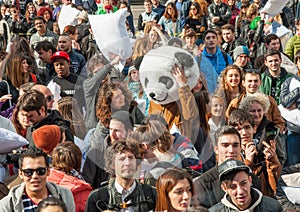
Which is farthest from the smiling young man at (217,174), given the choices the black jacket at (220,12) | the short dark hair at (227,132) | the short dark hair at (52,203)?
the black jacket at (220,12)

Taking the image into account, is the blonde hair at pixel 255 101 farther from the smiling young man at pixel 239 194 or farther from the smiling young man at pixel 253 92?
the smiling young man at pixel 239 194

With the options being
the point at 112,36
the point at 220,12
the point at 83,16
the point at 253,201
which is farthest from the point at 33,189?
the point at 220,12

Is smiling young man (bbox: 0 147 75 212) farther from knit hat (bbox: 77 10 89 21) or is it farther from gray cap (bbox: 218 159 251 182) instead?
knit hat (bbox: 77 10 89 21)

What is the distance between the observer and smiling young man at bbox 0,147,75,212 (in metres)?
6.55

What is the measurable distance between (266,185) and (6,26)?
33.2 ft

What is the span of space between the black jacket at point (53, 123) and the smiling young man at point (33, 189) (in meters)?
1.30

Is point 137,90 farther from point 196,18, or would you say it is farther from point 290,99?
point 196,18

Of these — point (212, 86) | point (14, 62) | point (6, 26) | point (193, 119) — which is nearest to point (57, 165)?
point (193, 119)

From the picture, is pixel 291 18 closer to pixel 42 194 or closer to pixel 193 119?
pixel 193 119

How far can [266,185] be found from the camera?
7984mm

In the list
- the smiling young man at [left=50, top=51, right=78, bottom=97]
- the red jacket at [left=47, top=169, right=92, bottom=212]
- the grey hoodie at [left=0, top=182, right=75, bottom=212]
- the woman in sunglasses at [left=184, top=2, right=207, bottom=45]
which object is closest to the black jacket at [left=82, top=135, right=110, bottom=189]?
the red jacket at [left=47, top=169, right=92, bottom=212]

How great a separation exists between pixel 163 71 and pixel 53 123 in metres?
1.09

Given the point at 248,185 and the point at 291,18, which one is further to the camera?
the point at 291,18

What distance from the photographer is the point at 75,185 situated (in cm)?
704
